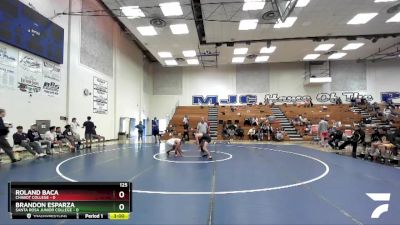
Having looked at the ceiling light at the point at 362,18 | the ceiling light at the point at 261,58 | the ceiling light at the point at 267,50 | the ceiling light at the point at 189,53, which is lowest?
the ceiling light at the point at 189,53

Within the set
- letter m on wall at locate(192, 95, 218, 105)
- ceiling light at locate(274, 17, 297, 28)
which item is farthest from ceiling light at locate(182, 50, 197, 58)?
ceiling light at locate(274, 17, 297, 28)

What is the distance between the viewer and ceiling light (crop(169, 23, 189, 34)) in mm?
17219

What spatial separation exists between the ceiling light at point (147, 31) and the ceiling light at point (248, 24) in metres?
5.94

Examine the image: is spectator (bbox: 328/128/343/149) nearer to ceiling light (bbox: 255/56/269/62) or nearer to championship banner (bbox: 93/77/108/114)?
ceiling light (bbox: 255/56/269/62)

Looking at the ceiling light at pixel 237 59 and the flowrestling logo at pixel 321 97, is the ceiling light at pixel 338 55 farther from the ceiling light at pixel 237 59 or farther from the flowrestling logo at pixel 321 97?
the ceiling light at pixel 237 59

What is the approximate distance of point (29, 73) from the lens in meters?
11.7

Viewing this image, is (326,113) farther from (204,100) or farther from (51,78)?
(51,78)

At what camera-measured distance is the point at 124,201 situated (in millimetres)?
1965

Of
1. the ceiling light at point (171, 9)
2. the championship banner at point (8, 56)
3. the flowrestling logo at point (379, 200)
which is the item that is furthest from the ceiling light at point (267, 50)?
the flowrestling logo at point (379, 200)

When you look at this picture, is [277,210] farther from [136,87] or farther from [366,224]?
[136,87]

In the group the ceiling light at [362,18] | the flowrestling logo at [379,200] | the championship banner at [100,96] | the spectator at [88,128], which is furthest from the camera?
the championship banner at [100,96]

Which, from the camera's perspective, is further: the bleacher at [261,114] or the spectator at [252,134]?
the bleacher at [261,114]

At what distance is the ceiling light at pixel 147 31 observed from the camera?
17750 mm

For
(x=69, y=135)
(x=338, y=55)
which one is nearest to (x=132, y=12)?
(x=69, y=135)
